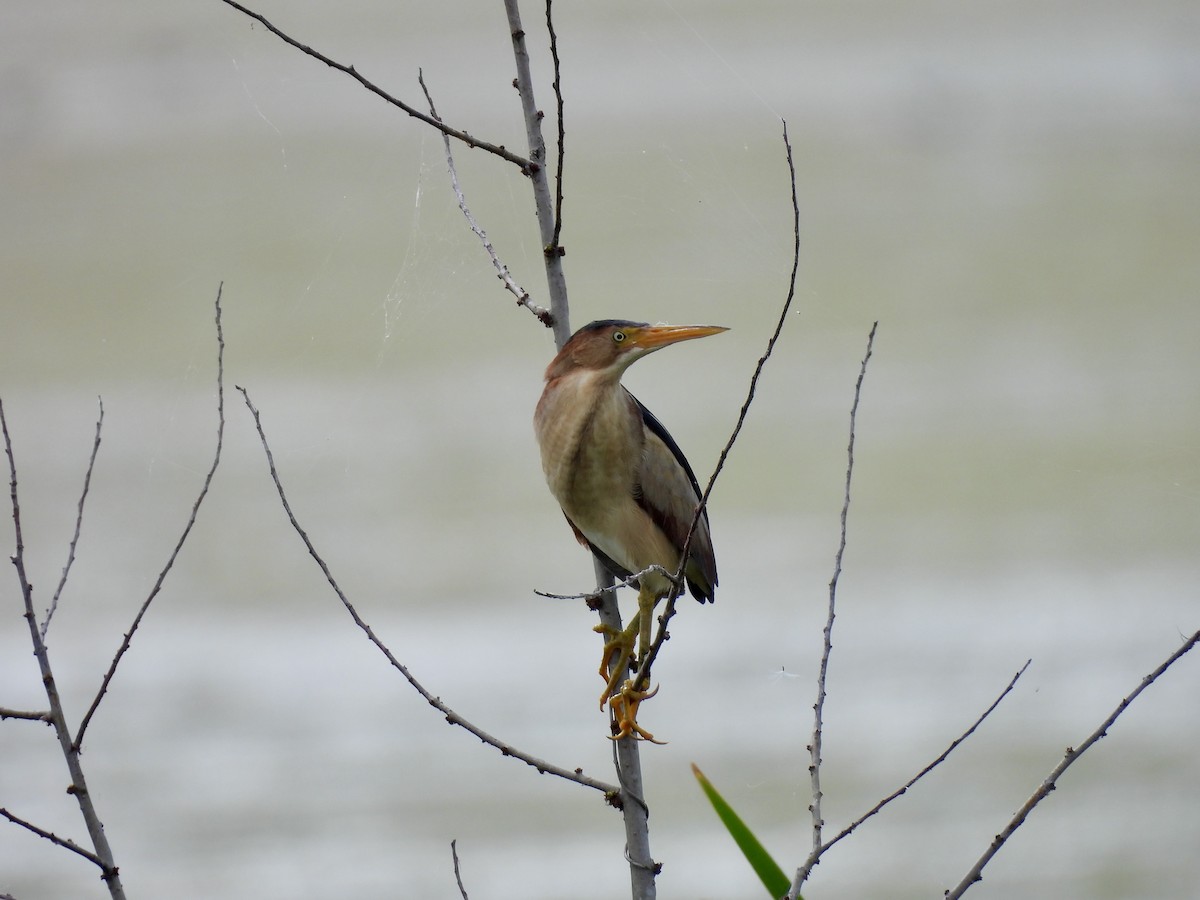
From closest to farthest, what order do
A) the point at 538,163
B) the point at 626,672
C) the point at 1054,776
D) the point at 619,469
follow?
the point at 1054,776, the point at 538,163, the point at 619,469, the point at 626,672

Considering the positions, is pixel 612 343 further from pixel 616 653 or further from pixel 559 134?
pixel 616 653

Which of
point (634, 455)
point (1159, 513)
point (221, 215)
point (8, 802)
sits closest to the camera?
point (634, 455)

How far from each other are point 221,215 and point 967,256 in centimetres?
280

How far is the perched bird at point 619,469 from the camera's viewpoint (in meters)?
1.42

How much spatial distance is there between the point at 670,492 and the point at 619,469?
0.34ft

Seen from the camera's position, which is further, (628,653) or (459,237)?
(459,237)

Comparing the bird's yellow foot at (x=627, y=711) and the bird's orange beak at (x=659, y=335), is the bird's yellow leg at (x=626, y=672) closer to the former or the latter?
the bird's yellow foot at (x=627, y=711)

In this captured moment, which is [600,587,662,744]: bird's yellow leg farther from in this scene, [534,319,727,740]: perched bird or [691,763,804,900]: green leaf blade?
[691,763,804,900]: green leaf blade

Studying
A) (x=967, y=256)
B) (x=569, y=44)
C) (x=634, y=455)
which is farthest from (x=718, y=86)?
(x=634, y=455)

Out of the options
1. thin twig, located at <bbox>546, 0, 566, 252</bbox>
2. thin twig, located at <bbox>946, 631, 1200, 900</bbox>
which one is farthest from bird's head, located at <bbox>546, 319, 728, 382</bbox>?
thin twig, located at <bbox>946, 631, 1200, 900</bbox>

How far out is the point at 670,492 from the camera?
5.22 ft

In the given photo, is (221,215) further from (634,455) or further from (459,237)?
(634,455)

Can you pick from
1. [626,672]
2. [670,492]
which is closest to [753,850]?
[626,672]

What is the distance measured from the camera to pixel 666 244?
413 cm
